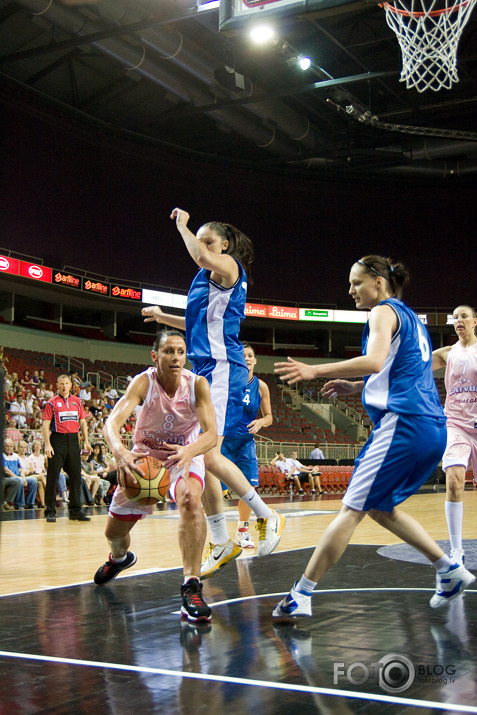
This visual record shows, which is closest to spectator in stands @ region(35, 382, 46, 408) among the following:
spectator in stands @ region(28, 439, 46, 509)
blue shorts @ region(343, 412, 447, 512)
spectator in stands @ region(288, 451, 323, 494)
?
spectator in stands @ region(28, 439, 46, 509)

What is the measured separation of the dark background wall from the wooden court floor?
64.4ft

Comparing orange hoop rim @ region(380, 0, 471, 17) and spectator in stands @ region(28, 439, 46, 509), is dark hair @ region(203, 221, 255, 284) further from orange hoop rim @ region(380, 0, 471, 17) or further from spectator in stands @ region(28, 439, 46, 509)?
spectator in stands @ region(28, 439, 46, 509)

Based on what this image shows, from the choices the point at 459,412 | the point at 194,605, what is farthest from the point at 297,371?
the point at 459,412

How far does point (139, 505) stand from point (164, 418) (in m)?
0.56

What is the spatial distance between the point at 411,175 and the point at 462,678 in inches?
1136

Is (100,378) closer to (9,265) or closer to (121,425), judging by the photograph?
(9,265)

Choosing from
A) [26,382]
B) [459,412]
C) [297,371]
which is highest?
[26,382]

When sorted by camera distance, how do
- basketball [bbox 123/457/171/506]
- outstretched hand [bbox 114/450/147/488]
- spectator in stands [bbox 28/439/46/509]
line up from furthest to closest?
1. spectator in stands [bbox 28/439/46/509]
2. basketball [bbox 123/457/171/506]
3. outstretched hand [bbox 114/450/147/488]

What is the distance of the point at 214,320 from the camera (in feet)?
16.6

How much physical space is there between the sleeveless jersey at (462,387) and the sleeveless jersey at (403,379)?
6.17 feet

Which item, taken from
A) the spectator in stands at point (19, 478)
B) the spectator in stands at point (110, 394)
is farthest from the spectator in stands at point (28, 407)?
the spectator in stands at point (19, 478)

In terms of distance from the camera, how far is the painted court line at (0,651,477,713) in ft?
7.89

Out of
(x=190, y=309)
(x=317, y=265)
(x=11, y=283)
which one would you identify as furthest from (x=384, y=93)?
(x=190, y=309)

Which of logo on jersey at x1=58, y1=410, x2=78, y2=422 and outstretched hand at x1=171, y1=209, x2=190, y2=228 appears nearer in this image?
outstretched hand at x1=171, y1=209, x2=190, y2=228
